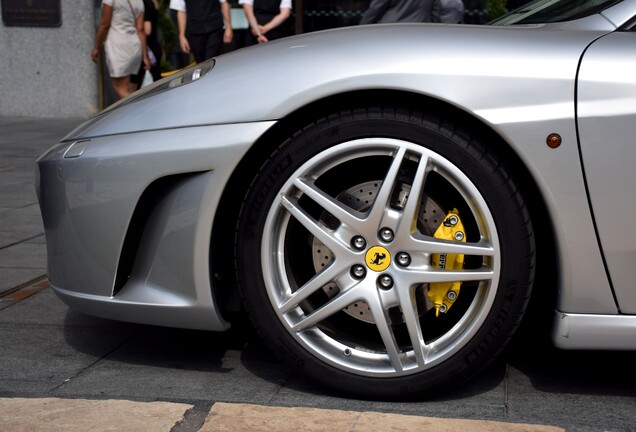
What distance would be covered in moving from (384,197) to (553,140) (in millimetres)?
499

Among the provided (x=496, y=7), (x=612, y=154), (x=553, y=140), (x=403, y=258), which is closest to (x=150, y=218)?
(x=403, y=258)

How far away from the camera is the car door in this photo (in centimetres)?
294

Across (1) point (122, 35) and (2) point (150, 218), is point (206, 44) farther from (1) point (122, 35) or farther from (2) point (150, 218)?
(2) point (150, 218)

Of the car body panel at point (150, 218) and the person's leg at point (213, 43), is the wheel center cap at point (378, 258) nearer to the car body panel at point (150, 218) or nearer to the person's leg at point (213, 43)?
the car body panel at point (150, 218)

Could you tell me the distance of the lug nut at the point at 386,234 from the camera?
10.1ft

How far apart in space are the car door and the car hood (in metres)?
0.09

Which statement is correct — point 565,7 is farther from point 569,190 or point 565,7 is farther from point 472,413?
point 472,413

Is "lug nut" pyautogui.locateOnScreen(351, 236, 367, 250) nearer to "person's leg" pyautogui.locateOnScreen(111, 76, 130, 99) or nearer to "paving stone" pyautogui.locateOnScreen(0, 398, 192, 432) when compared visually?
"paving stone" pyautogui.locateOnScreen(0, 398, 192, 432)

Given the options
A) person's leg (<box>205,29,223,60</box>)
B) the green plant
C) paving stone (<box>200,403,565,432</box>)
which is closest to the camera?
paving stone (<box>200,403,565,432</box>)

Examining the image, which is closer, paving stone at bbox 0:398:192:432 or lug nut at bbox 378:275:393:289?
paving stone at bbox 0:398:192:432

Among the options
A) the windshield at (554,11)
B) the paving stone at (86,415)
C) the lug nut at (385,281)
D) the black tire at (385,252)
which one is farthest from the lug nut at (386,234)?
the windshield at (554,11)

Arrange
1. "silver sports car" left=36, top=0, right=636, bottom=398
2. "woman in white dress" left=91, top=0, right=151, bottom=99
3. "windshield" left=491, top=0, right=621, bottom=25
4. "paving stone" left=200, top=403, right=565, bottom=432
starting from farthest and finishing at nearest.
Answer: "woman in white dress" left=91, top=0, right=151, bottom=99
"windshield" left=491, top=0, right=621, bottom=25
"silver sports car" left=36, top=0, right=636, bottom=398
"paving stone" left=200, top=403, right=565, bottom=432

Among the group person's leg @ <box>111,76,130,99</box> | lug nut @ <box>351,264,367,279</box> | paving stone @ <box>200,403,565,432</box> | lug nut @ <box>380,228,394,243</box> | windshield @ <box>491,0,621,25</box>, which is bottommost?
person's leg @ <box>111,76,130,99</box>

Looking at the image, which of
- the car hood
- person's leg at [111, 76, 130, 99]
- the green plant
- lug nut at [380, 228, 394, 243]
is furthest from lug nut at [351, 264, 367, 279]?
the green plant
